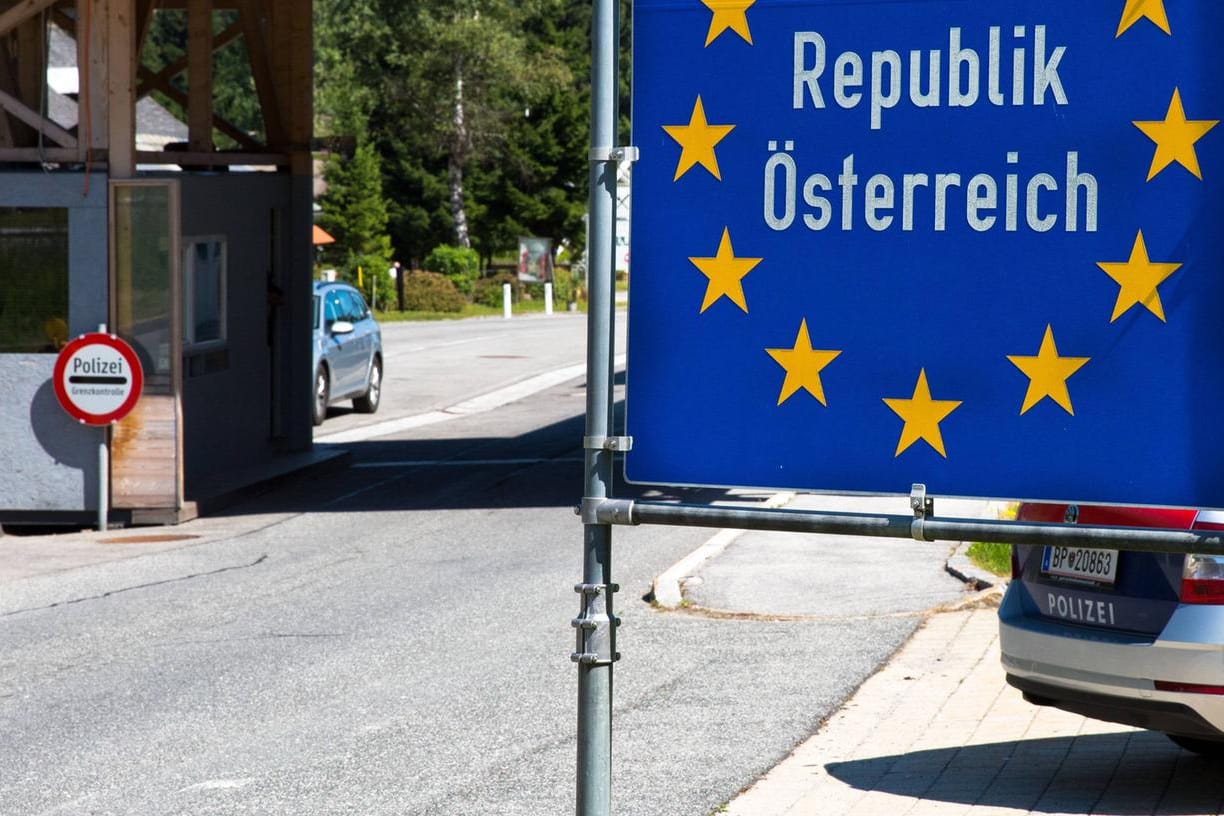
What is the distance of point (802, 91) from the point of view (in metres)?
3.62

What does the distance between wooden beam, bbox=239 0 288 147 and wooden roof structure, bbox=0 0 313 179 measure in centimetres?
1

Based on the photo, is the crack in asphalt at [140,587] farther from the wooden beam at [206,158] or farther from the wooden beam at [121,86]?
the wooden beam at [206,158]

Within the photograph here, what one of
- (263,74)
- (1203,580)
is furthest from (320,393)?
(1203,580)

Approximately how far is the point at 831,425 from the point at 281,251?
16.5 meters

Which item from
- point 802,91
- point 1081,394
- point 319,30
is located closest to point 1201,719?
point 1081,394

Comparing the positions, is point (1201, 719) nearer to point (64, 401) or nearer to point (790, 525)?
point (790, 525)

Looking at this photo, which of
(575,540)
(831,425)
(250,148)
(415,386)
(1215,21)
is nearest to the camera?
(1215,21)

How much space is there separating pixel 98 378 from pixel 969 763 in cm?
991

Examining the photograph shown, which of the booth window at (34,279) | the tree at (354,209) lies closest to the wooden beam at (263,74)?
the booth window at (34,279)

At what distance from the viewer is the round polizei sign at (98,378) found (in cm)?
1501

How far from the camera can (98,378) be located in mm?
15055

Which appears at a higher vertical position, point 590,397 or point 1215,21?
point 1215,21

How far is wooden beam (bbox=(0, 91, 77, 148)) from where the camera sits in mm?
15414

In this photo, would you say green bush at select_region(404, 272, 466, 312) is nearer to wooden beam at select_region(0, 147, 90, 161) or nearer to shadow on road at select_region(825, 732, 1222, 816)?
wooden beam at select_region(0, 147, 90, 161)
